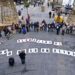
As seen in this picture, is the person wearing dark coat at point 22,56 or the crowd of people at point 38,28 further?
the crowd of people at point 38,28

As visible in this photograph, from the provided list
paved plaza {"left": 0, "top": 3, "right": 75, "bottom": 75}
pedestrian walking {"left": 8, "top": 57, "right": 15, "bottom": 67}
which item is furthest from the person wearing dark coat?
pedestrian walking {"left": 8, "top": 57, "right": 15, "bottom": 67}

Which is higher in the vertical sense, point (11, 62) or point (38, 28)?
point (38, 28)

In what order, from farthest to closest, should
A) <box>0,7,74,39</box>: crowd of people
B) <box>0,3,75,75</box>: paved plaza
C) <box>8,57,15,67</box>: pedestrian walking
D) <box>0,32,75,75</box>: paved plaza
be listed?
<box>0,7,74,39</box>: crowd of people → <box>8,57,15,67</box>: pedestrian walking → <box>0,3,75,75</box>: paved plaza → <box>0,32,75,75</box>: paved plaza

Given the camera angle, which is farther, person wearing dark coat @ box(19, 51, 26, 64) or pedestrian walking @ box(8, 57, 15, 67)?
pedestrian walking @ box(8, 57, 15, 67)

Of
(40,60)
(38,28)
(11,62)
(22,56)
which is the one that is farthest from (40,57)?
(38,28)

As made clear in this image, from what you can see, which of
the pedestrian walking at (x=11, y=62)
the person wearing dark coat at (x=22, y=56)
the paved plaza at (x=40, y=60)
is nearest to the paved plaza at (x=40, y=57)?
the paved plaza at (x=40, y=60)

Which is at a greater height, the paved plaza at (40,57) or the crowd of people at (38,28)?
the crowd of people at (38,28)

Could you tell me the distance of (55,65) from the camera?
32719 millimetres

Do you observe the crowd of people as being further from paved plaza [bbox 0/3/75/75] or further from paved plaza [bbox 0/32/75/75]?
paved plaza [bbox 0/32/75/75]

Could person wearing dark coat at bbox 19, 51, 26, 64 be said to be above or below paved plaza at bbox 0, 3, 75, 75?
above

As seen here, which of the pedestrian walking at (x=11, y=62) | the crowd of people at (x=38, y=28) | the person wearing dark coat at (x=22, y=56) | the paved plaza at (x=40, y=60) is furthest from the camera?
the crowd of people at (x=38, y=28)

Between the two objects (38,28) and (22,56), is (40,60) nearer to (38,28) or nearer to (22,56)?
(22,56)

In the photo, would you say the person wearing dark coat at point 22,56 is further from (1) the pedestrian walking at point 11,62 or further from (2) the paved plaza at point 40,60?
(1) the pedestrian walking at point 11,62

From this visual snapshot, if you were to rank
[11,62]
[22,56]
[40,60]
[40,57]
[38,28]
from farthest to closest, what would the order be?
[38,28] → [40,57] → [40,60] → [11,62] → [22,56]
